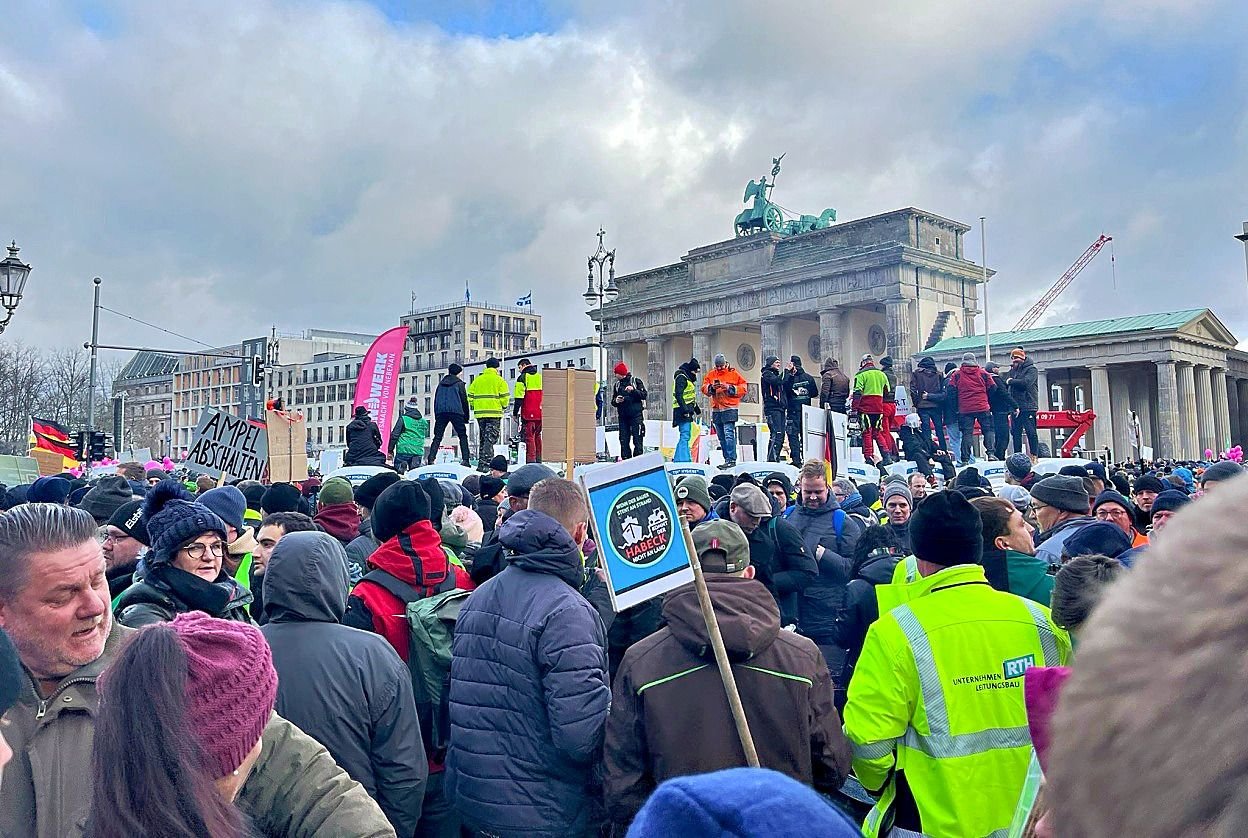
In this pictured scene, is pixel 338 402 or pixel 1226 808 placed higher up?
pixel 338 402

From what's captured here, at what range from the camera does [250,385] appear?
1181 inches

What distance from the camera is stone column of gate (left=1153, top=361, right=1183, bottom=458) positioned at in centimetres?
4100

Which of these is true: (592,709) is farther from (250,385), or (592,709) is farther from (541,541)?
(250,385)

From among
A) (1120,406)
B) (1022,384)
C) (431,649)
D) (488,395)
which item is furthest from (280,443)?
(1120,406)

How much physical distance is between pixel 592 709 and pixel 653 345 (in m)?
52.9

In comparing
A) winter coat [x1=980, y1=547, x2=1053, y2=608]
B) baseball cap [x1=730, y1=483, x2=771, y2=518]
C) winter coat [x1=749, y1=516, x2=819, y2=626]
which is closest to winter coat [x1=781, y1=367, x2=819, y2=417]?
winter coat [x1=749, y1=516, x2=819, y2=626]

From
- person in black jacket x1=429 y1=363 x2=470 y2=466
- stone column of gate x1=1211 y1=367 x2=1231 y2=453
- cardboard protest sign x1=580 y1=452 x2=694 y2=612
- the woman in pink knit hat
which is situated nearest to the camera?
the woman in pink knit hat

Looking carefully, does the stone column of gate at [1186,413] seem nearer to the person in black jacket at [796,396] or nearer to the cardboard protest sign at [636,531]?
the person in black jacket at [796,396]

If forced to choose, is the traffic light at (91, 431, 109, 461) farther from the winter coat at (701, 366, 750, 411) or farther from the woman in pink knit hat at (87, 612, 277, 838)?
the woman in pink knit hat at (87, 612, 277, 838)

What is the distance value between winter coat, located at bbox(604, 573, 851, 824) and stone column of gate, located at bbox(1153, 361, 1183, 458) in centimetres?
4383

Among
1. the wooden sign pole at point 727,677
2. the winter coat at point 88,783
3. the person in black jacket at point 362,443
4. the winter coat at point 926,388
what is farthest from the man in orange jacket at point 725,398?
the winter coat at point 88,783

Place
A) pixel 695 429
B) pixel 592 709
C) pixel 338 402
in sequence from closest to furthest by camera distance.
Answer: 1. pixel 592 709
2. pixel 695 429
3. pixel 338 402

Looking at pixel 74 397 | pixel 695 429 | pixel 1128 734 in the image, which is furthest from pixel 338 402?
pixel 1128 734

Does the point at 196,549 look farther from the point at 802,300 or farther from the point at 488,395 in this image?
the point at 802,300
